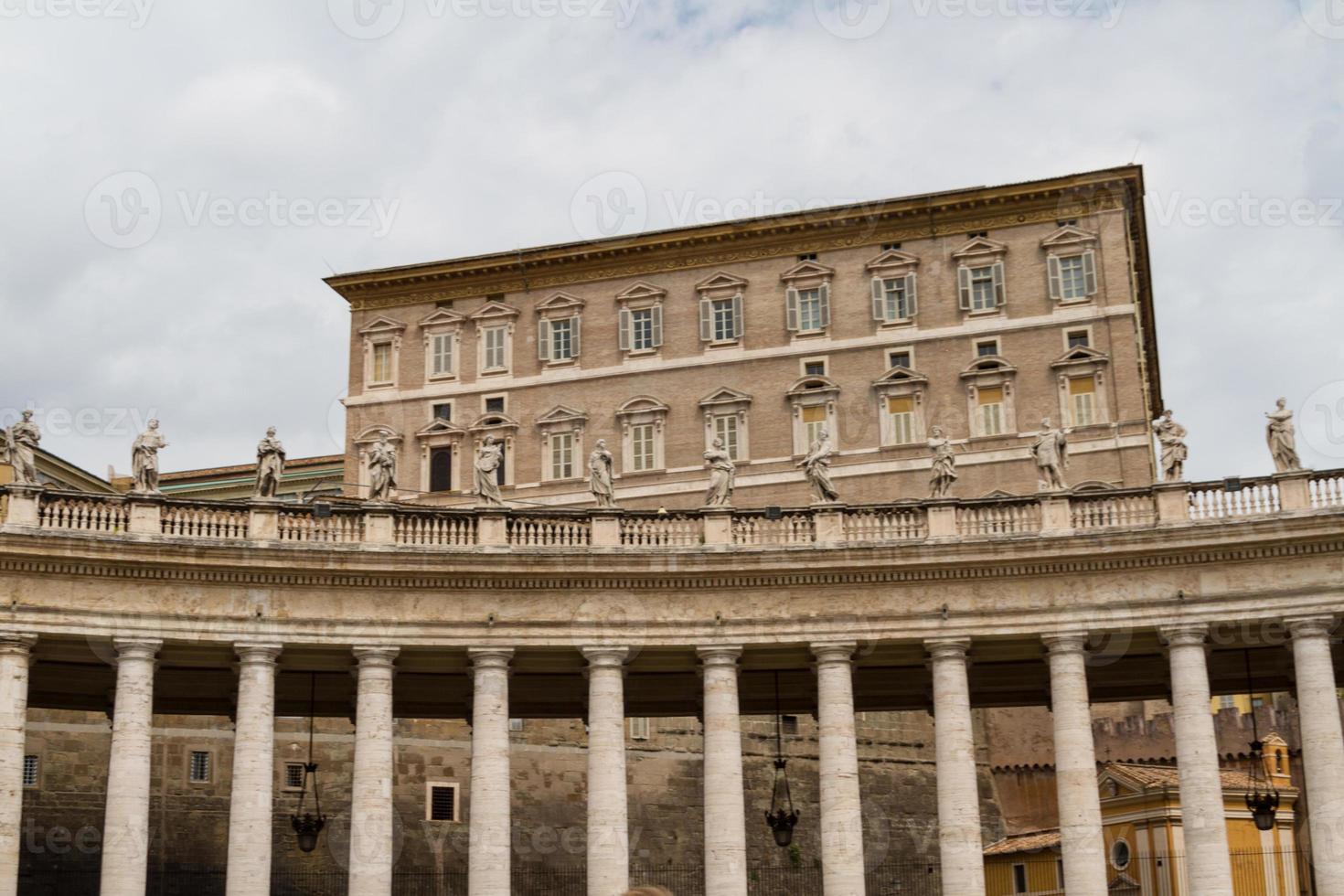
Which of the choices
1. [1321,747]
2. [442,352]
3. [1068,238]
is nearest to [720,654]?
[1321,747]

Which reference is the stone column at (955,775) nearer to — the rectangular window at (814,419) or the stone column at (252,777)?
the stone column at (252,777)

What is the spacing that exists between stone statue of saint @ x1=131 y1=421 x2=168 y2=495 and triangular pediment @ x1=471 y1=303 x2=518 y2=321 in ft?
134

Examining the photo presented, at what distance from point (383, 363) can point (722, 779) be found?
153 feet

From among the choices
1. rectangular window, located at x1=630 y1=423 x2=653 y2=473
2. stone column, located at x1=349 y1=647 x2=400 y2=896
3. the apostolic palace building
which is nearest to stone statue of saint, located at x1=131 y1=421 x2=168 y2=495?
the apostolic palace building

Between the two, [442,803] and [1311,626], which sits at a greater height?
[1311,626]

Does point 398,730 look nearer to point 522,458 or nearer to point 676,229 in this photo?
point 522,458

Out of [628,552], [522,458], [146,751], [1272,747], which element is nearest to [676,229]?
[522,458]

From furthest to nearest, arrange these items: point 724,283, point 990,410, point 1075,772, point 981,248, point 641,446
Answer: point 724,283, point 641,446, point 981,248, point 990,410, point 1075,772

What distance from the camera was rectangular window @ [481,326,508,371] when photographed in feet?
273

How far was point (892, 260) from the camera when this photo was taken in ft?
258

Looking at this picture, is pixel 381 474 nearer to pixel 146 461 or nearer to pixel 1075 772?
pixel 146 461

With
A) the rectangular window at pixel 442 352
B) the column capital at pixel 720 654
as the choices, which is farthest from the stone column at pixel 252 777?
the rectangular window at pixel 442 352

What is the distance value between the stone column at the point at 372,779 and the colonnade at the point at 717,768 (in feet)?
0.13

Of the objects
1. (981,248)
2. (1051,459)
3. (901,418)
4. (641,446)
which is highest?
(981,248)
